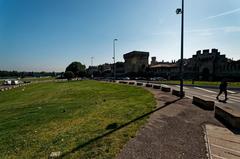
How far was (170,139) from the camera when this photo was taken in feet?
20.1

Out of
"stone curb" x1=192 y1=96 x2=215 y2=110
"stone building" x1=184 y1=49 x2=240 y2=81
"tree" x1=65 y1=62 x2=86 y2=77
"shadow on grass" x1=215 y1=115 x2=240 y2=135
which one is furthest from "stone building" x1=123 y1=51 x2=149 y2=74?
"shadow on grass" x1=215 y1=115 x2=240 y2=135

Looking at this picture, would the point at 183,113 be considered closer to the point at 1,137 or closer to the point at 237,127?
the point at 237,127

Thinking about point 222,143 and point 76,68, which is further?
point 76,68

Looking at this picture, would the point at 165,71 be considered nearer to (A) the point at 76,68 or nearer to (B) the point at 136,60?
(B) the point at 136,60

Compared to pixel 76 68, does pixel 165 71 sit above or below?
below

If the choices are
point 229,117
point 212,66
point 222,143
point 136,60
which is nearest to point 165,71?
Result: point 212,66

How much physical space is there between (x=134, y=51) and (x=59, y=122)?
113327 mm

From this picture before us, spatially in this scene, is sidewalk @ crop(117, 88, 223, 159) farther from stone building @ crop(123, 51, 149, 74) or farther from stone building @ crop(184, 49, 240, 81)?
stone building @ crop(123, 51, 149, 74)

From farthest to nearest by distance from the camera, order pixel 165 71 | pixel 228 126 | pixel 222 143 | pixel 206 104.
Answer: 1. pixel 165 71
2. pixel 206 104
3. pixel 228 126
4. pixel 222 143

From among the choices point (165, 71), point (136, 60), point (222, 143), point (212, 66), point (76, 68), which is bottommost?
point (222, 143)

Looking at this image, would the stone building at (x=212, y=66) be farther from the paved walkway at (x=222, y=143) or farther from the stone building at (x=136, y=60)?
the paved walkway at (x=222, y=143)

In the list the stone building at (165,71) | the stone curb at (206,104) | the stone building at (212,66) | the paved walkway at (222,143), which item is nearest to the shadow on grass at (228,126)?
the paved walkway at (222,143)

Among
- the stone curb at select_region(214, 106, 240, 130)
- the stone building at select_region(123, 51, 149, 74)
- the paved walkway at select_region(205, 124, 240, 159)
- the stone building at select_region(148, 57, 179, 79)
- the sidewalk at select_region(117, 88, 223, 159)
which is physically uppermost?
the stone building at select_region(123, 51, 149, 74)

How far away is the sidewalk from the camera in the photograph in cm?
506
